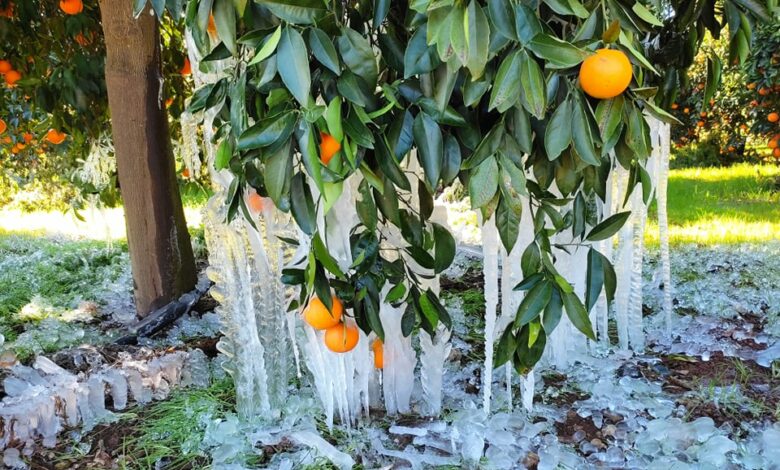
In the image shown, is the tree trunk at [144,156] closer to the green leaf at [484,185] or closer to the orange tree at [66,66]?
the orange tree at [66,66]

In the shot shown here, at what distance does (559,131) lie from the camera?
75cm

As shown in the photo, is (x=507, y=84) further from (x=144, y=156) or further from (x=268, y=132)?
(x=144, y=156)

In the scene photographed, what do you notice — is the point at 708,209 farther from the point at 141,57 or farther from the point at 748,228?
the point at 141,57

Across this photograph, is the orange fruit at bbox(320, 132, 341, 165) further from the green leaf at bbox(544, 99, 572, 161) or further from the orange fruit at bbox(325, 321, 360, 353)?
the orange fruit at bbox(325, 321, 360, 353)

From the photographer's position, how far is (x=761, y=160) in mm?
7668

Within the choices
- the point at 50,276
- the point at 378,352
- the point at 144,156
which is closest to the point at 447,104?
the point at 378,352

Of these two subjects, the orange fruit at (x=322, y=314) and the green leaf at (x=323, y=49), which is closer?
the green leaf at (x=323, y=49)

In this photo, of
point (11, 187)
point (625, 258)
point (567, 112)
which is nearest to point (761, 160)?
point (625, 258)

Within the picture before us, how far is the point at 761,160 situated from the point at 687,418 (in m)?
7.48

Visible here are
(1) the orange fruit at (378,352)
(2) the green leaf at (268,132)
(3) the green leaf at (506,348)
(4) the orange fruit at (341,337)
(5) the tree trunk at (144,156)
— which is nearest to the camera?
(2) the green leaf at (268,132)

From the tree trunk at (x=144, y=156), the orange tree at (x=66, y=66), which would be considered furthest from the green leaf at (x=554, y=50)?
the tree trunk at (x=144, y=156)

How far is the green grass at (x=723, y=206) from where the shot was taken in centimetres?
353

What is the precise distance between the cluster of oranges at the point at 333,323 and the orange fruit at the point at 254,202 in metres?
0.30

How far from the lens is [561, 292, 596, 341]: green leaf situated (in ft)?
2.78
